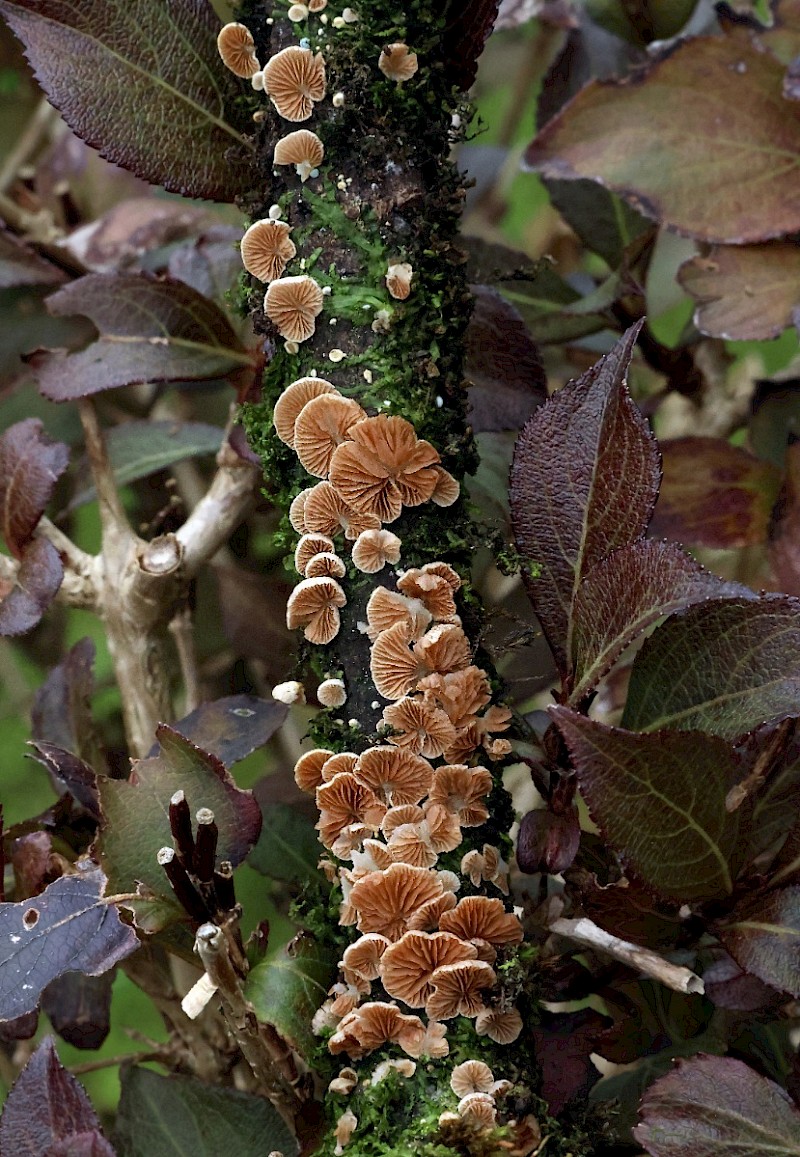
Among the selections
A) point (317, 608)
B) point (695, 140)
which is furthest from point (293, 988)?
point (695, 140)

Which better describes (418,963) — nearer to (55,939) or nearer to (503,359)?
(55,939)

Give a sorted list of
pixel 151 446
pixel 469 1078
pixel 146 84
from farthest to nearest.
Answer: pixel 151 446, pixel 146 84, pixel 469 1078

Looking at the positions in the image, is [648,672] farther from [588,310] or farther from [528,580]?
[588,310]

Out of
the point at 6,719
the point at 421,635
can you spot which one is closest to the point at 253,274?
the point at 421,635

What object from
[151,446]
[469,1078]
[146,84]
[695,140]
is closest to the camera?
[469,1078]

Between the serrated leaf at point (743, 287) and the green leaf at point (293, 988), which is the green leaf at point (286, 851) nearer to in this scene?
the green leaf at point (293, 988)

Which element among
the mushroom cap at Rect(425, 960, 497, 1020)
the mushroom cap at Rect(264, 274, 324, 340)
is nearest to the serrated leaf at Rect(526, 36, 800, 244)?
the mushroom cap at Rect(264, 274, 324, 340)

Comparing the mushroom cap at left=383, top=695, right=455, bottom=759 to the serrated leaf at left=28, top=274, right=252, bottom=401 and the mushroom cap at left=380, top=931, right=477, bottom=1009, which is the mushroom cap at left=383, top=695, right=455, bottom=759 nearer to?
the mushroom cap at left=380, top=931, right=477, bottom=1009
